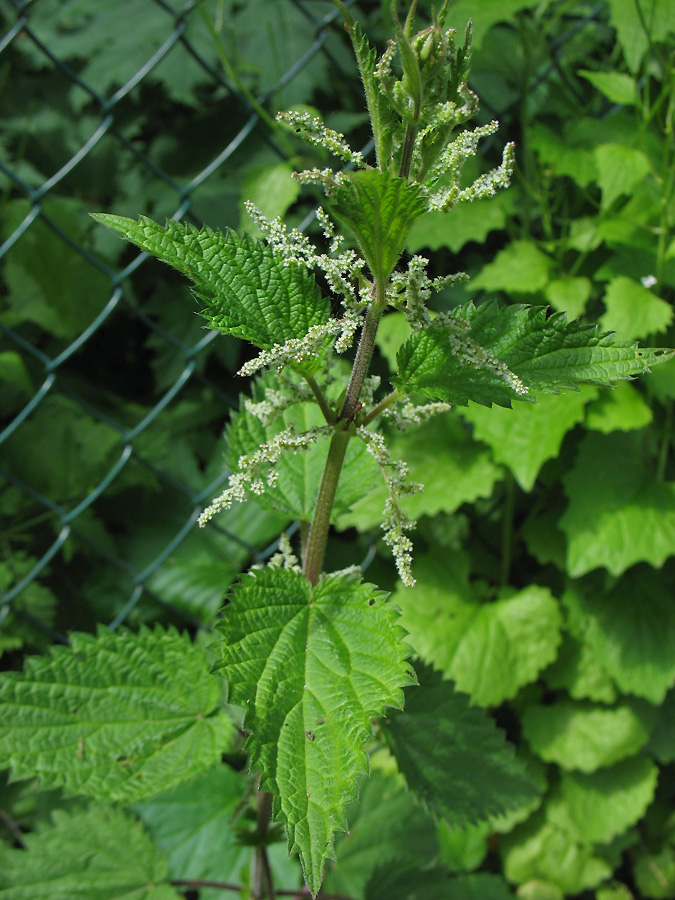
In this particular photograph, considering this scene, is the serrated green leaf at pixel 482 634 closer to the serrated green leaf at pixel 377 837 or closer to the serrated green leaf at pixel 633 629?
the serrated green leaf at pixel 633 629

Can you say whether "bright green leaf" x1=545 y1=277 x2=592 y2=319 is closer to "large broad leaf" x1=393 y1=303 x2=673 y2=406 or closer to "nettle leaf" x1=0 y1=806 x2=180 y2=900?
"large broad leaf" x1=393 y1=303 x2=673 y2=406

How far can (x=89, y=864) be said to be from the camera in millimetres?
1154

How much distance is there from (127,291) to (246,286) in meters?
1.61

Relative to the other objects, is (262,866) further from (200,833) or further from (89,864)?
(200,833)

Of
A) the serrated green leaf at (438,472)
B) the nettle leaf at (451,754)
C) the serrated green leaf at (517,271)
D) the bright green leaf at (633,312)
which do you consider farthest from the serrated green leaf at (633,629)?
the nettle leaf at (451,754)

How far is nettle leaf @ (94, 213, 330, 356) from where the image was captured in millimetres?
693

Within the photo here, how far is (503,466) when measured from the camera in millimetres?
1904

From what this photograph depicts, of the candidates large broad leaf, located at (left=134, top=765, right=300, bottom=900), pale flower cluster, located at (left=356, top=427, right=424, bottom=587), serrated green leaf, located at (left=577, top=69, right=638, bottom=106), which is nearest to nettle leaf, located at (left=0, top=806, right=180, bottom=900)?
large broad leaf, located at (left=134, top=765, right=300, bottom=900)

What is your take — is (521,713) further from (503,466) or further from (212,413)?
(212,413)

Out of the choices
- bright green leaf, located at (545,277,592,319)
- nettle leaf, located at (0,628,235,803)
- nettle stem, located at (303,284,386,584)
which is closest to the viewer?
nettle stem, located at (303,284,386,584)

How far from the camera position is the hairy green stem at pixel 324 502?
792 millimetres

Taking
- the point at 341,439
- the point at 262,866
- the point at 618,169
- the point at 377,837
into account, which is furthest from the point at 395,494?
the point at 618,169

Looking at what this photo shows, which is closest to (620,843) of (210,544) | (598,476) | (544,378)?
(598,476)

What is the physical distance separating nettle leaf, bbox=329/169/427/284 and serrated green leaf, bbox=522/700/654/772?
1603 mm
